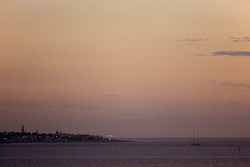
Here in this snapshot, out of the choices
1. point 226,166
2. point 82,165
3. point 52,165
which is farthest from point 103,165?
point 226,166

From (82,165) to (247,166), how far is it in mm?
35452

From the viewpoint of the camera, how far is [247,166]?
93312 millimetres

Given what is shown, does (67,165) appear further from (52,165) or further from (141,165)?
(141,165)

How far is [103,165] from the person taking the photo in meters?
93.2

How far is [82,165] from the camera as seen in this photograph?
93.0 metres

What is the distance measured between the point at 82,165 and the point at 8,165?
683 inches

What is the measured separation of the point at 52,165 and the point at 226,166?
123ft

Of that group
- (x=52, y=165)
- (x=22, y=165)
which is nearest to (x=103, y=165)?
(x=52, y=165)

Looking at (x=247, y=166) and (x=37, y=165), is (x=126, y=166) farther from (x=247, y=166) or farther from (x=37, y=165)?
(x=247, y=166)

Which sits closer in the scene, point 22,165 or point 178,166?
point 178,166

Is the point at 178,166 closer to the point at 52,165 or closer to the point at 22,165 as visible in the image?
the point at 52,165

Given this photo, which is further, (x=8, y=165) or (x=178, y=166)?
(x=8, y=165)

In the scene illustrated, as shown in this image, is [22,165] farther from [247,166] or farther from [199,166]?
[247,166]

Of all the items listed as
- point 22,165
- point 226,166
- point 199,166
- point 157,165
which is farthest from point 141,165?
point 22,165
